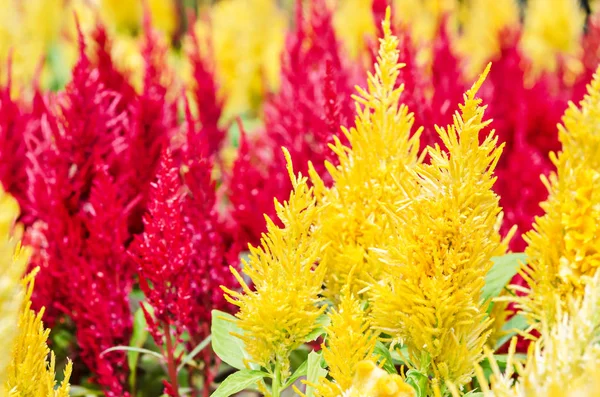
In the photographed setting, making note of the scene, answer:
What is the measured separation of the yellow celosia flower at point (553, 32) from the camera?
3627 millimetres

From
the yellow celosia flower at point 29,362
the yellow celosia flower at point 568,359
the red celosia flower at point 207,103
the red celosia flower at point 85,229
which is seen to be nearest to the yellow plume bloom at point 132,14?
the red celosia flower at point 207,103

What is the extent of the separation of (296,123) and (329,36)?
273mm

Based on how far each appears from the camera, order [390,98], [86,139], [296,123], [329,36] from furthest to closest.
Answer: [329,36], [296,123], [86,139], [390,98]

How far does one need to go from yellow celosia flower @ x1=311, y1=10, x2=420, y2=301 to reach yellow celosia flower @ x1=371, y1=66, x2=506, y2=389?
0.08m

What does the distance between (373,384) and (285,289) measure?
172mm

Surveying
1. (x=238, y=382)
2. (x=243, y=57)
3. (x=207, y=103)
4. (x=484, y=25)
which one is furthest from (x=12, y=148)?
(x=484, y=25)

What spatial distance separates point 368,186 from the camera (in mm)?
990

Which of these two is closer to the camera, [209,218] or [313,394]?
[313,394]

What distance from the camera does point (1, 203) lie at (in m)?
0.71

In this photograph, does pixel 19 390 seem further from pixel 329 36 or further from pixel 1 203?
pixel 329 36

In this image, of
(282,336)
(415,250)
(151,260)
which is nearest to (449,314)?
(415,250)

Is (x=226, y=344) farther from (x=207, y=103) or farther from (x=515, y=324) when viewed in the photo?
(x=207, y=103)

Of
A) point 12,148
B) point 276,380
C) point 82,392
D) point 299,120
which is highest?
point 299,120

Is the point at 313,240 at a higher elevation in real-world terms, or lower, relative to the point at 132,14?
lower
